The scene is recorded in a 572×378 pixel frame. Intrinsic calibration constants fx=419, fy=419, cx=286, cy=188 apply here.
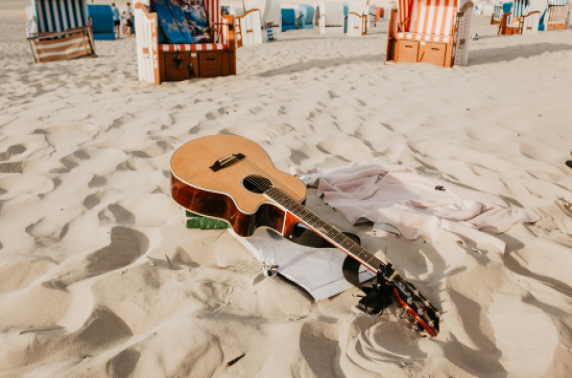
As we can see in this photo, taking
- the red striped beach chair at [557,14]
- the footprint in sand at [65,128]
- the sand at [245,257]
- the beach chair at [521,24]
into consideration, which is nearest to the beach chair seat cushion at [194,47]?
the sand at [245,257]

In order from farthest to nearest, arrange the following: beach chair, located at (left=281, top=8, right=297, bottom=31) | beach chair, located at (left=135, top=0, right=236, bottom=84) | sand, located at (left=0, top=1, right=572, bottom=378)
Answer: beach chair, located at (left=281, top=8, right=297, bottom=31), beach chair, located at (left=135, top=0, right=236, bottom=84), sand, located at (left=0, top=1, right=572, bottom=378)

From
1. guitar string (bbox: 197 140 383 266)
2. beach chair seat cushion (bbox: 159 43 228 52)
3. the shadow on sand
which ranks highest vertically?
beach chair seat cushion (bbox: 159 43 228 52)

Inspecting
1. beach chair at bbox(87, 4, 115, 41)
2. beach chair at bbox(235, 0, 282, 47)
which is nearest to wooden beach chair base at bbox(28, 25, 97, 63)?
beach chair at bbox(235, 0, 282, 47)

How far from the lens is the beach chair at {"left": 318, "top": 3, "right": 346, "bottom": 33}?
598 inches

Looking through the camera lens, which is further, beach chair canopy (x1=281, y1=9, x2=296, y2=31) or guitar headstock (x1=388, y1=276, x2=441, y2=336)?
beach chair canopy (x1=281, y1=9, x2=296, y2=31)

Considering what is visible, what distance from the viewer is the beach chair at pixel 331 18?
15.2 meters

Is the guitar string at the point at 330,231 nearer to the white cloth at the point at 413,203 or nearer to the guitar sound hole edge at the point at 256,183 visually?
the guitar sound hole edge at the point at 256,183

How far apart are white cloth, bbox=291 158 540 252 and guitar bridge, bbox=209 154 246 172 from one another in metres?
0.49

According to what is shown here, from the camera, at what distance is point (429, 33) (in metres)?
7.48

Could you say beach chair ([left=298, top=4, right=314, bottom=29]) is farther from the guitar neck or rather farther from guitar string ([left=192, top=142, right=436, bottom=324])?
the guitar neck

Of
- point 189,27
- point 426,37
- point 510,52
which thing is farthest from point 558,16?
point 189,27

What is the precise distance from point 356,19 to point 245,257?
13.2 metres

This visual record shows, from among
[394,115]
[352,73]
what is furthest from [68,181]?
[352,73]

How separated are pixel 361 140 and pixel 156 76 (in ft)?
11.6
